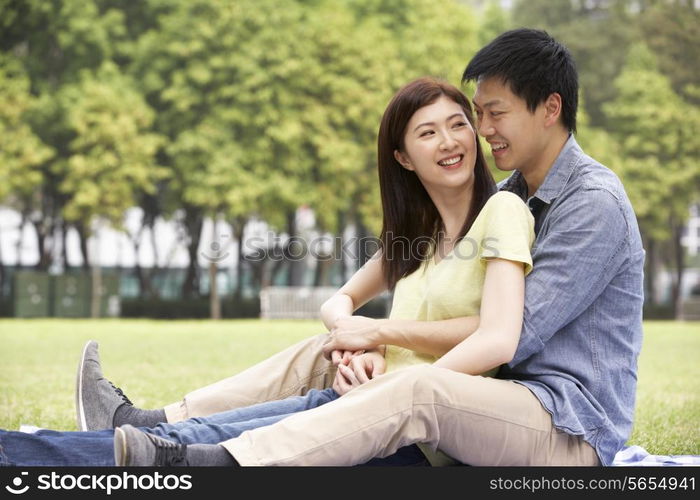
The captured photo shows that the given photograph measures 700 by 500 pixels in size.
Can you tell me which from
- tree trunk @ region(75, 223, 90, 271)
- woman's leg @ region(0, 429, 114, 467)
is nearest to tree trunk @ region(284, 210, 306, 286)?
tree trunk @ region(75, 223, 90, 271)

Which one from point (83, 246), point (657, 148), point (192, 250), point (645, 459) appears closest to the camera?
point (645, 459)

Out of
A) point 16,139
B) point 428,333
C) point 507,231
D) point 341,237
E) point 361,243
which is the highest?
point 16,139

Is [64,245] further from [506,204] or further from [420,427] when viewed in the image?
[420,427]

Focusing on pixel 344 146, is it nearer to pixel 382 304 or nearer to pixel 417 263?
pixel 382 304

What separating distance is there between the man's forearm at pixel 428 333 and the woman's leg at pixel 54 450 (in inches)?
35.1

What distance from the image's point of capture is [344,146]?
65.4 feet

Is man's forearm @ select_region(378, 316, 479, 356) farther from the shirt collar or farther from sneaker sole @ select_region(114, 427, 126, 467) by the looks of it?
sneaker sole @ select_region(114, 427, 126, 467)

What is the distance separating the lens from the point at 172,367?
27.9ft

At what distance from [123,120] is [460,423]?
18962 millimetres

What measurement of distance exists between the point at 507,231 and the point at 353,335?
25.3 inches

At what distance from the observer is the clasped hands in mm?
2693

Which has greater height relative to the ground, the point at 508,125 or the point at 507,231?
the point at 508,125

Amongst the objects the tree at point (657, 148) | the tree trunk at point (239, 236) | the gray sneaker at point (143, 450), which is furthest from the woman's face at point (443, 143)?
the tree at point (657, 148)

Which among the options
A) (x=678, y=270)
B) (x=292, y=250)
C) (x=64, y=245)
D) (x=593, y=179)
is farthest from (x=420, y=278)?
(x=678, y=270)
